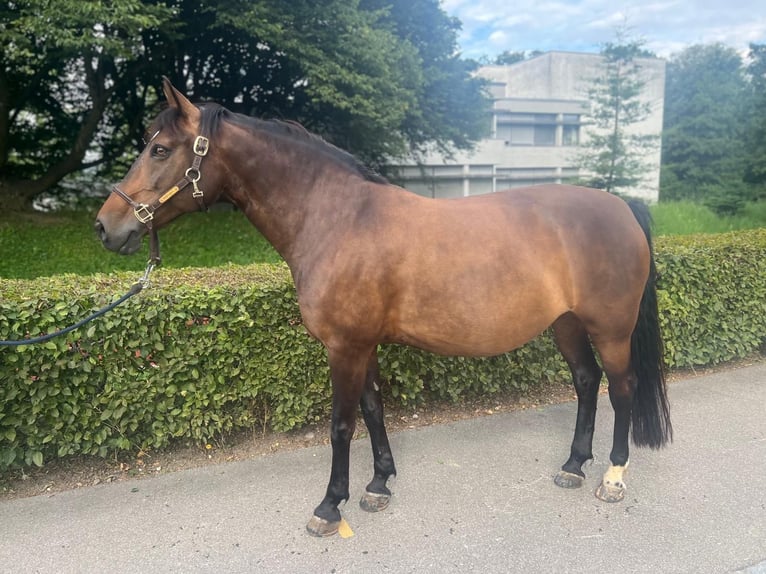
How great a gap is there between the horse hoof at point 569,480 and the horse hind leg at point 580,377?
0.03 m

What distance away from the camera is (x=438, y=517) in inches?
113

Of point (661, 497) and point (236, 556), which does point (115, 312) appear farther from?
point (661, 497)

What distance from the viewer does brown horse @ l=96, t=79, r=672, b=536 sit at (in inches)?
97.7

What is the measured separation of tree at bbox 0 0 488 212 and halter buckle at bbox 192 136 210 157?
741 centimetres

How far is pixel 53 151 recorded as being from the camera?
577 inches

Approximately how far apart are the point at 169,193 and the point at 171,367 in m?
1.46

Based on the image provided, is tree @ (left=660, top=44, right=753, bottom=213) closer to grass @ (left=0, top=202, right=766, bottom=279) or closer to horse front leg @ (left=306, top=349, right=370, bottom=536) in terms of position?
grass @ (left=0, top=202, right=766, bottom=279)

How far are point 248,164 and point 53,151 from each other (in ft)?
50.2

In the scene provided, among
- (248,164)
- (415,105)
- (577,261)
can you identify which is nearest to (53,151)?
(415,105)

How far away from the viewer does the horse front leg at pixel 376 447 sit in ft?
9.78

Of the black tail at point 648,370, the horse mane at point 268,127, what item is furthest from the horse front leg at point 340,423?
the black tail at point 648,370

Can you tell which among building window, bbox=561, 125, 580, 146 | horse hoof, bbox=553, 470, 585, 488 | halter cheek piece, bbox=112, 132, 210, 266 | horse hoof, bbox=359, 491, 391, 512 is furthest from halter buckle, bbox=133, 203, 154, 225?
building window, bbox=561, 125, 580, 146

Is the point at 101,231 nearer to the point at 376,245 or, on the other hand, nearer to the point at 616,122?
the point at 376,245

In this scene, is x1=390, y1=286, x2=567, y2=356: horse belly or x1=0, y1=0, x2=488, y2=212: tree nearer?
x1=390, y1=286, x2=567, y2=356: horse belly
